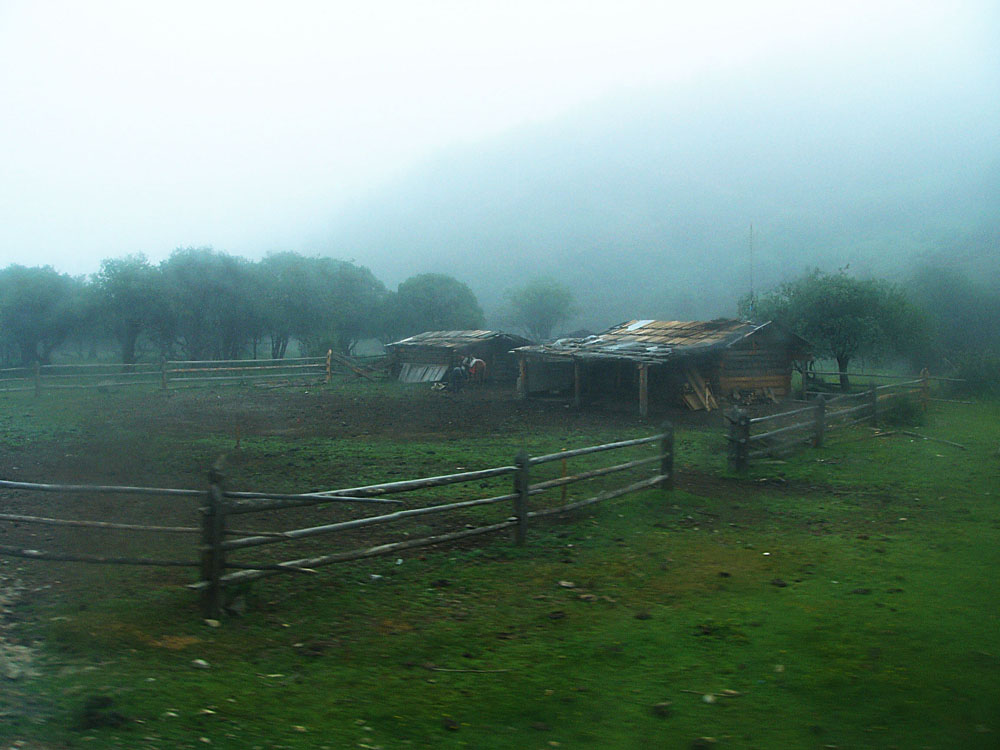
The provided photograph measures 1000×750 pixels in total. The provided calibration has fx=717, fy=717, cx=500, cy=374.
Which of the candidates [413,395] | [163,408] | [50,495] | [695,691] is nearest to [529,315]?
[413,395]

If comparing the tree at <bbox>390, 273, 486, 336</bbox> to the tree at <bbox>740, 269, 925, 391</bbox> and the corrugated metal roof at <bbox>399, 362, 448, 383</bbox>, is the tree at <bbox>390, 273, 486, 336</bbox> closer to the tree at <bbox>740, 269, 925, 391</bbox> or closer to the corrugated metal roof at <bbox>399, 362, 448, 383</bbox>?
the corrugated metal roof at <bbox>399, 362, 448, 383</bbox>

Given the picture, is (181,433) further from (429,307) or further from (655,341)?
(429,307)

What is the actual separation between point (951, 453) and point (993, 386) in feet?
54.3

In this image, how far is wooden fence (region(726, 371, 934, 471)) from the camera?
12.4 meters

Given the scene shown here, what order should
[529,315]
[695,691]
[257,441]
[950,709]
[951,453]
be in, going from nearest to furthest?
[950,709] → [695,691] → [951,453] → [257,441] → [529,315]

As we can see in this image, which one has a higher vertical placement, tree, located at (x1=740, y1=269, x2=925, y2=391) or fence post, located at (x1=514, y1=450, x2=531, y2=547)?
tree, located at (x1=740, y1=269, x2=925, y2=391)

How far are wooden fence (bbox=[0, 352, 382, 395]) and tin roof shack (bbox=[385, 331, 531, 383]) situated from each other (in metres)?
2.28

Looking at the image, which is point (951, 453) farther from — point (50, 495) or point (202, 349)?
point (202, 349)

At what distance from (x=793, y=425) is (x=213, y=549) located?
1217cm

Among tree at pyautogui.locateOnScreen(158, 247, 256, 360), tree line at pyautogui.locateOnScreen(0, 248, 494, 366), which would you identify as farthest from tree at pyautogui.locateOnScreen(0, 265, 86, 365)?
tree at pyautogui.locateOnScreen(158, 247, 256, 360)

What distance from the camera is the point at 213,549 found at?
5539 millimetres

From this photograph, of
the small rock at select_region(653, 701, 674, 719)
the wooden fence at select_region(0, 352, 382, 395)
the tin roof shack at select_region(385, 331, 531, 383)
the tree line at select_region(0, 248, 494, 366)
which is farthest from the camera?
the tree line at select_region(0, 248, 494, 366)

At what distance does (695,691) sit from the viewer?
449cm

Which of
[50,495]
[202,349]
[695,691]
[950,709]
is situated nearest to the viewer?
[950,709]
